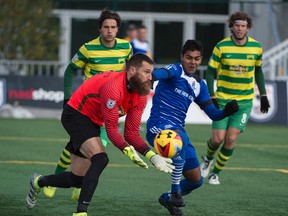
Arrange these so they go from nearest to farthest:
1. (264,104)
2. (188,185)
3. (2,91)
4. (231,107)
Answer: (231,107), (188,185), (264,104), (2,91)

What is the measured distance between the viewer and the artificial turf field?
10047 mm

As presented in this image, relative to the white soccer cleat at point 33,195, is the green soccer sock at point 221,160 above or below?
below

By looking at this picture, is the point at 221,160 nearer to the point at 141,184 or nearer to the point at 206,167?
the point at 206,167

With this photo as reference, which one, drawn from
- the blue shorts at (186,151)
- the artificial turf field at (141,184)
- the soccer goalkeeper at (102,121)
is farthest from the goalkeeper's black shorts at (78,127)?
the blue shorts at (186,151)

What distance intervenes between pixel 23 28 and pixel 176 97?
1622cm

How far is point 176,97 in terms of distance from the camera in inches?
401

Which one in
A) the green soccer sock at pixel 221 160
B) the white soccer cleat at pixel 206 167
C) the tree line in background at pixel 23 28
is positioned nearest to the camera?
the green soccer sock at pixel 221 160

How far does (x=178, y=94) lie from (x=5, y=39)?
16181mm

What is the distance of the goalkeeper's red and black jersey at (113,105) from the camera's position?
8.55 meters

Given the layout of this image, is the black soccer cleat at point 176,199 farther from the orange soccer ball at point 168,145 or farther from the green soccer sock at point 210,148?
the green soccer sock at point 210,148

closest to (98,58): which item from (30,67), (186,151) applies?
(186,151)

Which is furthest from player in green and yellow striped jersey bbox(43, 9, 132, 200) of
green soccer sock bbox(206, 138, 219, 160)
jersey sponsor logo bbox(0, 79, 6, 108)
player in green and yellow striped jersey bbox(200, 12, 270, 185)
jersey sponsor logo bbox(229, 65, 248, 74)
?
jersey sponsor logo bbox(0, 79, 6, 108)

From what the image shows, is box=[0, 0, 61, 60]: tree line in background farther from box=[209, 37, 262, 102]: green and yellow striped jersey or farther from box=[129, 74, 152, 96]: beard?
box=[129, 74, 152, 96]: beard

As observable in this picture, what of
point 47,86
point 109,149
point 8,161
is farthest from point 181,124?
point 47,86
